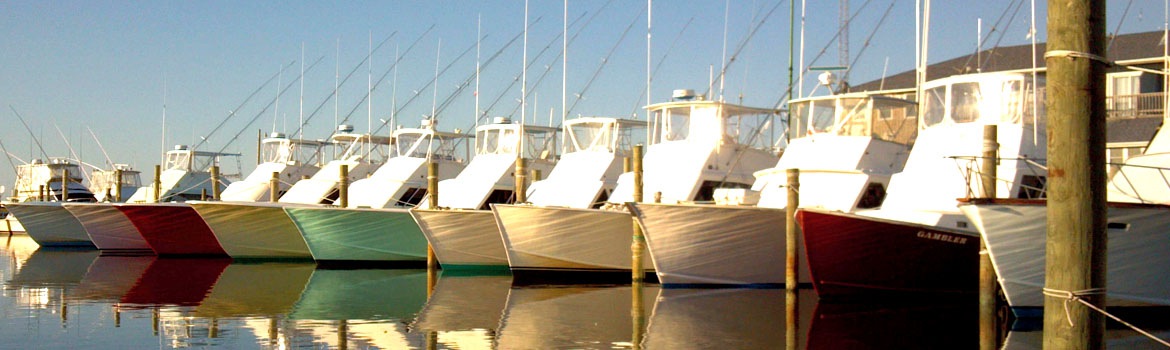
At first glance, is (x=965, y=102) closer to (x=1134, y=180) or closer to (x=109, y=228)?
(x=1134, y=180)

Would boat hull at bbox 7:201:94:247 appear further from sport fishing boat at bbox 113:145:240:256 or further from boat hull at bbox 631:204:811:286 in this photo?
boat hull at bbox 631:204:811:286

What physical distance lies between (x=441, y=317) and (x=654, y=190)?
8227 mm

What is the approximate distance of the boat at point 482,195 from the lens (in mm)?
26016

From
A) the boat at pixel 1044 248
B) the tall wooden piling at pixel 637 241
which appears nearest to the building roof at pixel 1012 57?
the tall wooden piling at pixel 637 241

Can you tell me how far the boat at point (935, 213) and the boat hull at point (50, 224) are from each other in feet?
94.2

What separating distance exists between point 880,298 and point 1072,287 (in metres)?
13.9

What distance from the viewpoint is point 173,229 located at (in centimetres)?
3266

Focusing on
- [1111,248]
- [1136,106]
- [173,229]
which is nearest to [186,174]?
[173,229]

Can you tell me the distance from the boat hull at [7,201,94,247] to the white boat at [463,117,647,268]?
18495 mm

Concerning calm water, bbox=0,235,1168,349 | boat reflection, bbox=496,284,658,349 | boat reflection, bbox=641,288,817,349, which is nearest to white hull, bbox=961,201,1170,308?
calm water, bbox=0,235,1168,349

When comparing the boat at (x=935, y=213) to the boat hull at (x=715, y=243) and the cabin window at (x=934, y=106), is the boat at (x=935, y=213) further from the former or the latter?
the boat hull at (x=715, y=243)

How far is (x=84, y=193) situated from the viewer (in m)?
48.7

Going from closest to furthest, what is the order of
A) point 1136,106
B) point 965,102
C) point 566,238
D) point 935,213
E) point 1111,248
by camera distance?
point 1111,248 < point 935,213 < point 965,102 < point 566,238 < point 1136,106

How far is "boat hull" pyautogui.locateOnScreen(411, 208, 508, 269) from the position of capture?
25.8 metres
